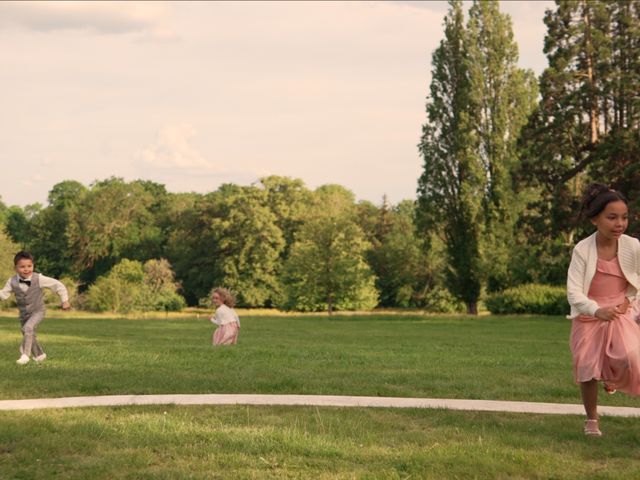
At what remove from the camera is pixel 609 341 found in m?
7.49

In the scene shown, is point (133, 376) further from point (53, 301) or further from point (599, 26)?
point (53, 301)

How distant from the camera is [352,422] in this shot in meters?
8.24

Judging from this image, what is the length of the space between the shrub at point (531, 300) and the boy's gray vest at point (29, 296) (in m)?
36.1

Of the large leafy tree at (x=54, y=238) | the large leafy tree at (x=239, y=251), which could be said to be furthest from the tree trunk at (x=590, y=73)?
the large leafy tree at (x=54, y=238)

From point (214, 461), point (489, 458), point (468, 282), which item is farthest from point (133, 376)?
point (468, 282)

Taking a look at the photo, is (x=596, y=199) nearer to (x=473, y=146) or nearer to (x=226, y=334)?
(x=226, y=334)

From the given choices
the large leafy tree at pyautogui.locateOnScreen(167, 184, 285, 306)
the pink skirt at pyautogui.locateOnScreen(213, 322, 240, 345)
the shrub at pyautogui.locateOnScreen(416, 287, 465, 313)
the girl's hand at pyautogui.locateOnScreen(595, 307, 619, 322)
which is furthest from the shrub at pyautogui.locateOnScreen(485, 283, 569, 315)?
the girl's hand at pyautogui.locateOnScreen(595, 307, 619, 322)

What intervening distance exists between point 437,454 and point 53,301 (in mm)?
66956

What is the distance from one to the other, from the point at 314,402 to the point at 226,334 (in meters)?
10.3

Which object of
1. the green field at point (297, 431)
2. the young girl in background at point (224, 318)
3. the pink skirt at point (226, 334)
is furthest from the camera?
the pink skirt at point (226, 334)

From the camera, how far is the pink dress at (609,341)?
24.2ft

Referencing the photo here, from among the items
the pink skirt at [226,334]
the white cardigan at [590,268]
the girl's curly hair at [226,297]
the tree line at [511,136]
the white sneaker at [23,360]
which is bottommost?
the pink skirt at [226,334]

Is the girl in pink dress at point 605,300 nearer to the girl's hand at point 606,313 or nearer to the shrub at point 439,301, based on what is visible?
the girl's hand at point 606,313

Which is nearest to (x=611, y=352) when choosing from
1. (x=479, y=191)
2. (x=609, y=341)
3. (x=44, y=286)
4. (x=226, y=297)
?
(x=609, y=341)
